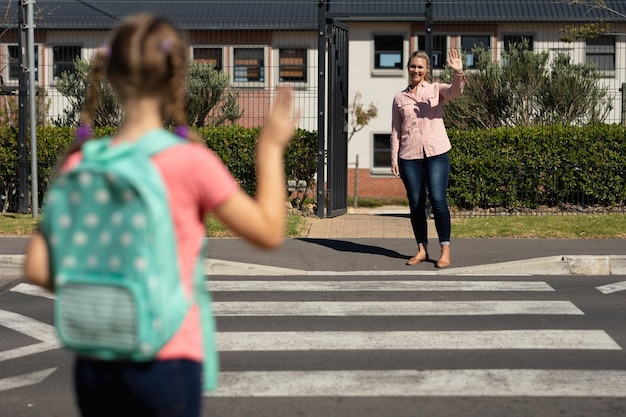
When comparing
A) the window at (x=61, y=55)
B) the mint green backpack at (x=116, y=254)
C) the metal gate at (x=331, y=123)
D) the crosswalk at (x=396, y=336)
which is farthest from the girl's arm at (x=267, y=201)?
the window at (x=61, y=55)

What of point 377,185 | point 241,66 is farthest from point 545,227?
point 377,185

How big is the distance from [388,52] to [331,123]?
19604 mm

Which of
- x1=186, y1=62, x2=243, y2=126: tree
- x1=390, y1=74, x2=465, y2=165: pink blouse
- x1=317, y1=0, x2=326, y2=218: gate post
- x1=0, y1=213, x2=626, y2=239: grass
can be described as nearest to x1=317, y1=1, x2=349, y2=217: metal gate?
x1=317, y1=0, x2=326, y2=218: gate post

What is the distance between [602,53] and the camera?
99.3ft

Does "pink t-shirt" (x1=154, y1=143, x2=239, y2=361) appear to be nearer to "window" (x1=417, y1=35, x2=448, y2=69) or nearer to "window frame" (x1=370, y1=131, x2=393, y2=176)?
"window" (x1=417, y1=35, x2=448, y2=69)

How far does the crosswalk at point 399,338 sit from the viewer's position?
5.78m

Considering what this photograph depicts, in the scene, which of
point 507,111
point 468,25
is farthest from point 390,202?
point 507,111

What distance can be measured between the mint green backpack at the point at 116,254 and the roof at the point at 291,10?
85.6 feet

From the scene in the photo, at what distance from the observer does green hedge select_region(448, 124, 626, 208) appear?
49.5 feet

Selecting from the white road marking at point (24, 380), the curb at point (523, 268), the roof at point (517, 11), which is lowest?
the white road marking at point (24, 380)

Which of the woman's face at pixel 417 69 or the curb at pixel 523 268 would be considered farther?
the curb at pixel 523 268

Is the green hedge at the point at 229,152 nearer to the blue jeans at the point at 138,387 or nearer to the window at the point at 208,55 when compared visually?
the window at the point at 208,55

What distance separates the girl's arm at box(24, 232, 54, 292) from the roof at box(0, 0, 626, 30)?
85.2ft

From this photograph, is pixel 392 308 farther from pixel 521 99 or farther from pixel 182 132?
pixel 521 99
